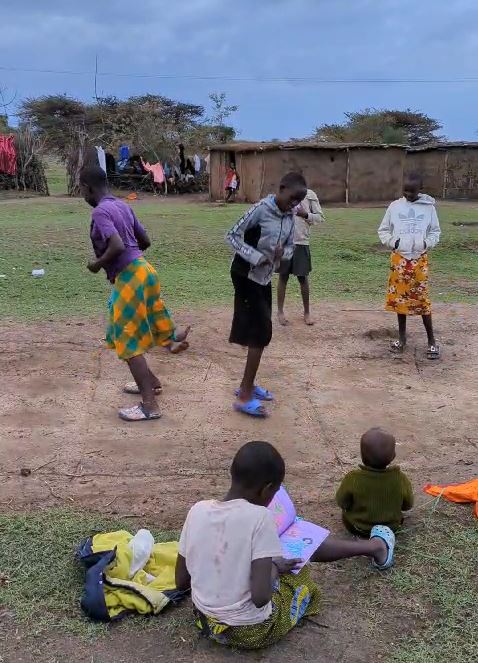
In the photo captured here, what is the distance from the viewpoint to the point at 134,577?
9.05 feet

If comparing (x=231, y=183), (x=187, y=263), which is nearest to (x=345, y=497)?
(x=187, y=263)

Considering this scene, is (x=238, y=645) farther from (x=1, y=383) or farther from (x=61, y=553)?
(x=1, y=383)

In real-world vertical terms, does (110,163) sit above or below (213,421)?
above

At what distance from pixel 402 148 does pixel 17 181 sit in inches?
512

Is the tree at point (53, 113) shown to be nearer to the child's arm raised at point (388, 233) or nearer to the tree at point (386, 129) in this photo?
the tree at point (386, 129)

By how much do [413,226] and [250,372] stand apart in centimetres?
206

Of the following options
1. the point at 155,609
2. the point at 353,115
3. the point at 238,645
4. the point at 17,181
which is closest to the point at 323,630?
the point at 238,645

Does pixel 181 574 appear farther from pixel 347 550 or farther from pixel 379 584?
pixel 379 584

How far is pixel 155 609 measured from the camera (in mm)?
2619

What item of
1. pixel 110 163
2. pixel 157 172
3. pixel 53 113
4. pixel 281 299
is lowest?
pixel 281 299

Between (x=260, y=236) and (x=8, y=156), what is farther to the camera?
(x=8, y=156)

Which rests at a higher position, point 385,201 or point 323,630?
point 385,201

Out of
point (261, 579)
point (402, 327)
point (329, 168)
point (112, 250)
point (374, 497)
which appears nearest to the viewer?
point (261, 579)

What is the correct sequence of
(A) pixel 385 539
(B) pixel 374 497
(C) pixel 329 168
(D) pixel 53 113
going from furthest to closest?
1. (D) pixel 53 113
2. (C) pixel 329 168
3. (B) pixel 374 497
4. (A) pixel 385 539
